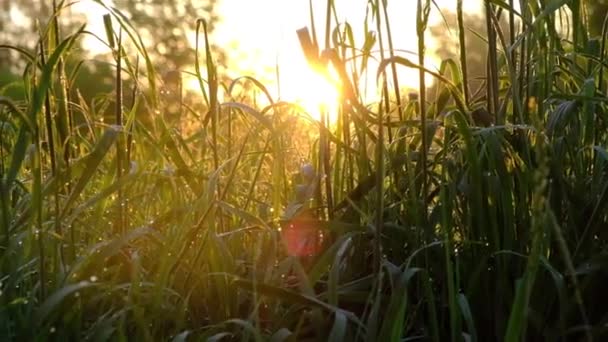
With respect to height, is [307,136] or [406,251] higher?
[307,136]

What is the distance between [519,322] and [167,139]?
74 cm

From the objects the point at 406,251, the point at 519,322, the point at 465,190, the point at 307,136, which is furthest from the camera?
the point at 307,136

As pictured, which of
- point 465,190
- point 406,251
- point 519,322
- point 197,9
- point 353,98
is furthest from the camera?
point 197,9

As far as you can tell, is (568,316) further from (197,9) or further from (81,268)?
(197,9)

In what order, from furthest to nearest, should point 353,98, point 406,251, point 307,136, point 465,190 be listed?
point 307,136, point 406,251, point 465,190, point 353,98

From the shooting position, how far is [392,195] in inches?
63.7

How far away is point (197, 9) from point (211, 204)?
2230 cm

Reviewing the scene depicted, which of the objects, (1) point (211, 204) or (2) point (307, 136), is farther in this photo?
(2) point (307, 136)

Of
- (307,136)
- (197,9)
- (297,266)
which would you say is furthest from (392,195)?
(197,9)

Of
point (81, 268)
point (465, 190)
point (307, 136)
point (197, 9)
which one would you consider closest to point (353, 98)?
point (465, 190)

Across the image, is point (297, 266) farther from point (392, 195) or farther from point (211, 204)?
point (392, 195)

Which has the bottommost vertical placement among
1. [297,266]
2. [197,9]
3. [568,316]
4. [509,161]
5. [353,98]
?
[568,316]

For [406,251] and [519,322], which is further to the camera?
[406,251]

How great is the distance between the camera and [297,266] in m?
1.34
